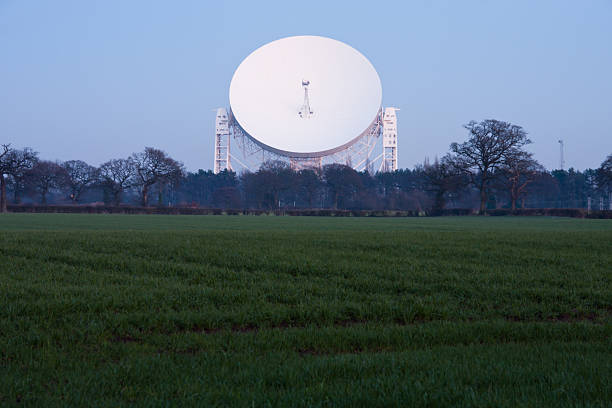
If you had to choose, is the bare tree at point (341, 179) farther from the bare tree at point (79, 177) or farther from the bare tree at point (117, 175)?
the bare tree at point (79, 177)

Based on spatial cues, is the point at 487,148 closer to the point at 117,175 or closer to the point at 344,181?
the point at 344,181

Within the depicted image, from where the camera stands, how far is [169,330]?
20.7 ft

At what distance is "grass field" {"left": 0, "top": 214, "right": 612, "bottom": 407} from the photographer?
13.4ft

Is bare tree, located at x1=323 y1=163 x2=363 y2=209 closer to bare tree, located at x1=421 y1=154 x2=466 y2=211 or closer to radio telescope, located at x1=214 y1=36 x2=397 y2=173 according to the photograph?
radio telescope, located at x1=214 y1=36 x2=397 y2=173

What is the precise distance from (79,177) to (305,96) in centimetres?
4410

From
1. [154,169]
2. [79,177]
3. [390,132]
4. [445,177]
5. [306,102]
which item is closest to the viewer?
[445,177]

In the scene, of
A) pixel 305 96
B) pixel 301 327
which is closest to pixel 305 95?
pixel 305 96

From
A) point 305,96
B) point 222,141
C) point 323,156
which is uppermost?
point 305,96

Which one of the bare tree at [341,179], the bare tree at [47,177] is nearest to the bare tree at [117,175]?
the bare tree at [47,177]

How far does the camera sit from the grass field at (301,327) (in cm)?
407

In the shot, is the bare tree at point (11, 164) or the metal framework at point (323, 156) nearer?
the bare tree at point (11, 164)

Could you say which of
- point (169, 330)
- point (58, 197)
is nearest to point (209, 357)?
point (169, 330)

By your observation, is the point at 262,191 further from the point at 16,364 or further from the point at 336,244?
the point at 16,364

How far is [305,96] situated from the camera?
6650 cm
